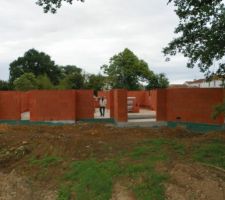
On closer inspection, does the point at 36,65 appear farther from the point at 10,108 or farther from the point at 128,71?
the point at 10,108

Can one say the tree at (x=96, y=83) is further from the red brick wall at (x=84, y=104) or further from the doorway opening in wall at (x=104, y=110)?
the red brick wall at (x=84, y=104)

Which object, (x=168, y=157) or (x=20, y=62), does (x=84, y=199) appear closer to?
(x=168, y=157)

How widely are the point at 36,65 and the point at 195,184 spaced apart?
71.3 meters

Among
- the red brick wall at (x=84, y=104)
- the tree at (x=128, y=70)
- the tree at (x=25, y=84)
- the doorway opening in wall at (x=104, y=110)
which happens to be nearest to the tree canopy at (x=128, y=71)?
the tree at (x=128, y=70)

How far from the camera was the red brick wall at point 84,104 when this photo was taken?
24.1m

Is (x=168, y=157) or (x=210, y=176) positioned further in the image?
(x=168, y=157)

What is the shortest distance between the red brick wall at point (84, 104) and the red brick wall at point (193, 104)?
511 centimetres

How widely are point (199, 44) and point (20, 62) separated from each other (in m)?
68.5

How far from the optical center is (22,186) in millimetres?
8938

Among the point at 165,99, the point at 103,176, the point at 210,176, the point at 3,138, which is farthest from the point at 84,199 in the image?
the point at 165,99

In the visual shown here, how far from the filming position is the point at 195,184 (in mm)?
7840

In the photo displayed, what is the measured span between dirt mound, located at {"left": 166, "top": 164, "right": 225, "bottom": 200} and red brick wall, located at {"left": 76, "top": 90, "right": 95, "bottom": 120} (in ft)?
52.0

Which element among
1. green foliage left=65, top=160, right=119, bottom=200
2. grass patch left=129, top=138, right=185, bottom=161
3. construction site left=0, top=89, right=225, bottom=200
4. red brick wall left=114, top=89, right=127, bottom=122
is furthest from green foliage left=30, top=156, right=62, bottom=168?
red brick wall left=114, top=89, right=127, bottom=122

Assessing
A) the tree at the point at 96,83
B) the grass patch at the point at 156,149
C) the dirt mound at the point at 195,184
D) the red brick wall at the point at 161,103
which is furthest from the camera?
the tree at the point at 96,83
